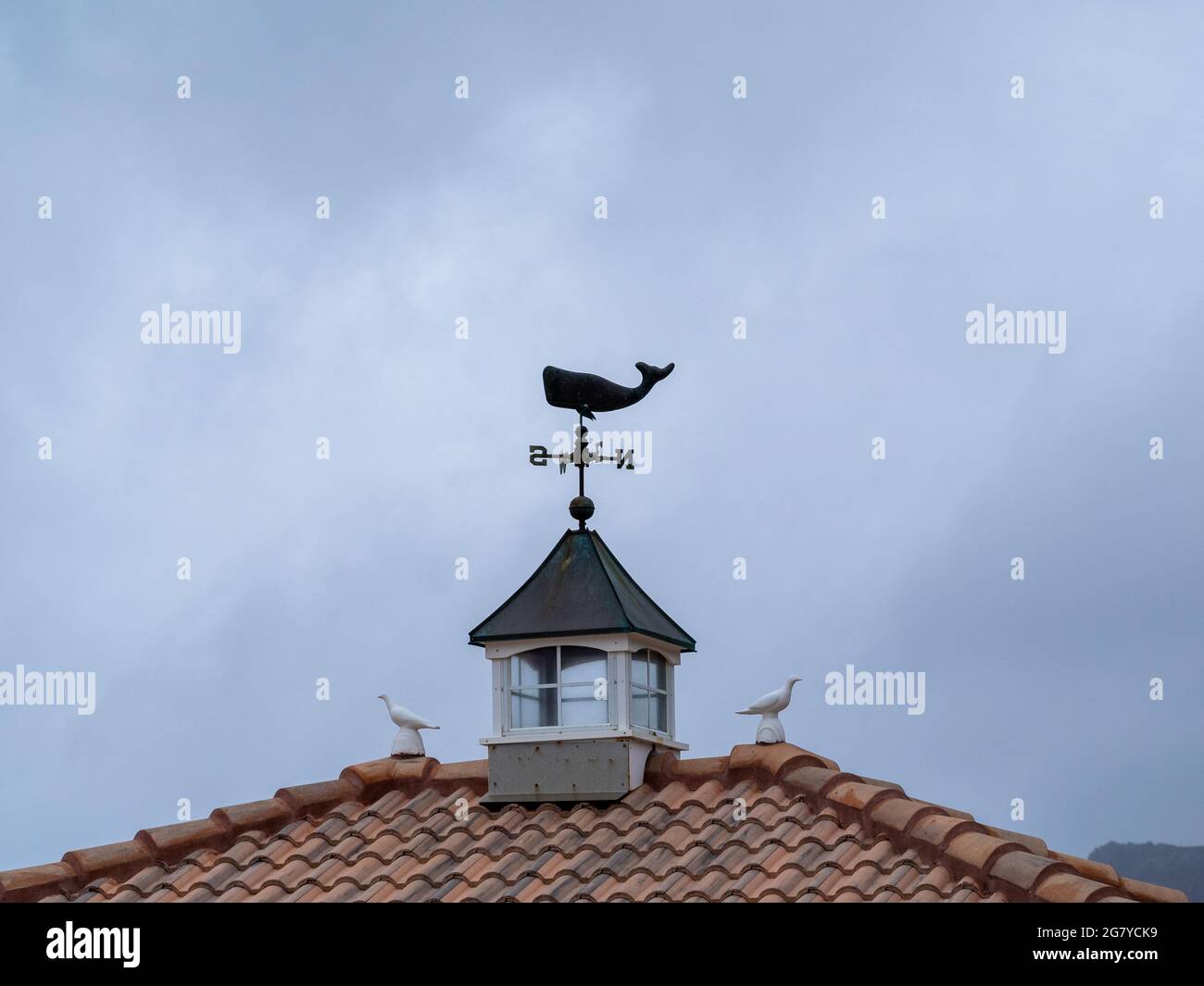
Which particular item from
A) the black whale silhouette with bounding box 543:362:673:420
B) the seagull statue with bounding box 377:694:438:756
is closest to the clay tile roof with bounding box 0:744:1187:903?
the seagull statue with bounding box 377:694:438:756

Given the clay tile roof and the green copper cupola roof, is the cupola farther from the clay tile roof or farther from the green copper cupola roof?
the clay tile roof

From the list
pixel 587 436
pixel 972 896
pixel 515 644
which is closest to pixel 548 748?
pixel 515 644

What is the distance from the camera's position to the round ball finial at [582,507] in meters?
16.5

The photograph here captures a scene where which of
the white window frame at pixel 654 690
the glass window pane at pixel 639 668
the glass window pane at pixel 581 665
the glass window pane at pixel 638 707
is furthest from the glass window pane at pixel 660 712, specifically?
the glass window pane at pixel 581 665

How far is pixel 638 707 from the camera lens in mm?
16031

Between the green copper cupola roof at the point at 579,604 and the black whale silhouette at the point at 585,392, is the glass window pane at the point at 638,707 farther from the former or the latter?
the black whale silhouette at the point at 585,392

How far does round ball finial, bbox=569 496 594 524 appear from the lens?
1655 centimetres

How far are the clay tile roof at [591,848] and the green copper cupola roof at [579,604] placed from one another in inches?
44.3

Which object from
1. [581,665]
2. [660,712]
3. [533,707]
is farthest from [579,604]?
[660,712]

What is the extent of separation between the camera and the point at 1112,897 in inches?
457

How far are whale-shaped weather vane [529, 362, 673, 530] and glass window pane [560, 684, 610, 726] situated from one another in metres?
1.47

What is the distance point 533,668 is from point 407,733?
1455mm
